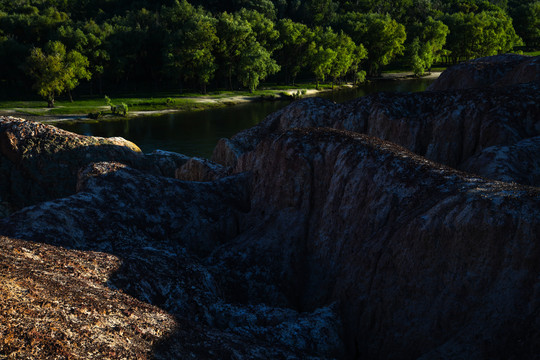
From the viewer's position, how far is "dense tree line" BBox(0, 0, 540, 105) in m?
90.9

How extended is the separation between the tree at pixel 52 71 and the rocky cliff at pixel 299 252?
63702 millimetres

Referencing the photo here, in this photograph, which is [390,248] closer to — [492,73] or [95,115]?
[492,73]

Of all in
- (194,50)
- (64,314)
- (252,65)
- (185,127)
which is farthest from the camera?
(252,65)

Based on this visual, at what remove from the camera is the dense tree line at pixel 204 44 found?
9094 cm

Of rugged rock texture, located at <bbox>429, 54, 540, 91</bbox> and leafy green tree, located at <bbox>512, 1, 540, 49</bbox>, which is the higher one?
leafy green tree, located at <bbox>512, 1, 540, 49</bbox>

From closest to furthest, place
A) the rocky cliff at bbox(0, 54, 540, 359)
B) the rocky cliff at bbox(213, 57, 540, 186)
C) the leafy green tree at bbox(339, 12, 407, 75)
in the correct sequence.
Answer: the rocky cliff at bbox(0, 54, 540, 359), the rocky cliff at bbox(213, 57, 540, 186), the leafy green tree at bbox(339, 12, 407, 75)

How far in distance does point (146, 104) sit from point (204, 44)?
1844 centimetres

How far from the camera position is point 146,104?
284ft

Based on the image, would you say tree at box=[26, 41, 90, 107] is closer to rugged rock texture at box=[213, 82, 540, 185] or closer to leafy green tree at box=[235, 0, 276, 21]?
leafy green tree at box=[235, 0, 276, 21]

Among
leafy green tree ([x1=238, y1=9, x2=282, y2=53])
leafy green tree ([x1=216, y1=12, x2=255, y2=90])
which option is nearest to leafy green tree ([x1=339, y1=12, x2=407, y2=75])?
leafy green tree ([x1=238, y1=9, x2=282, y2=53])

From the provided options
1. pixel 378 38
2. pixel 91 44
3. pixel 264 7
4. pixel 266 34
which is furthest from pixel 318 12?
pixel 91 44

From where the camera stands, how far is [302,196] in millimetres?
16578

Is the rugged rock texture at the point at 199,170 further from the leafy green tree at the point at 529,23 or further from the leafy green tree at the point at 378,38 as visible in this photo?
the leafy green tree at the point at 529,23

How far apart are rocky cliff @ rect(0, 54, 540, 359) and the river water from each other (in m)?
35.4
